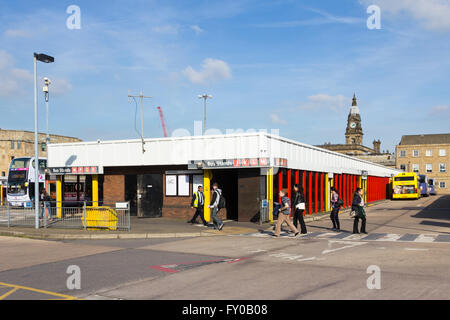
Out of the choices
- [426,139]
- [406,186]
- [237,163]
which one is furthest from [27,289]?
[426,139]

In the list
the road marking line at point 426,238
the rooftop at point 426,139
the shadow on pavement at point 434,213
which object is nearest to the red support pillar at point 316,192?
the shadow on pavement at point 434,213

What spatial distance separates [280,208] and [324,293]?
8.31 metres

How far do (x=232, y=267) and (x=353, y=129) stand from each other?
151m

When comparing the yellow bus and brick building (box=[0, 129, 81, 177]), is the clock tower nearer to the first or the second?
the yellow bus

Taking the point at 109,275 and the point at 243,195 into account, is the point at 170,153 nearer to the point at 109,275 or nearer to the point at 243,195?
the point at 243,195

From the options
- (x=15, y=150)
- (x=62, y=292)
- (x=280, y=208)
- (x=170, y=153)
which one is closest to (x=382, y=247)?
(x=280, y=208)

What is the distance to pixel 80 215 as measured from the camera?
18.3m

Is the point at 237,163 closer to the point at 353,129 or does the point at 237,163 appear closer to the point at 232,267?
the point at 232,267

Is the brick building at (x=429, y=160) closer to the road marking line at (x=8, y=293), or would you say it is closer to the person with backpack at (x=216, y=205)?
the person with backpack at (x=216, y=205)

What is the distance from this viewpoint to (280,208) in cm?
1573

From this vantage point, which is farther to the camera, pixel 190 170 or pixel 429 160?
pixel 429 160

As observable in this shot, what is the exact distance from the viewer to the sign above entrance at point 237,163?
21000 millimetres

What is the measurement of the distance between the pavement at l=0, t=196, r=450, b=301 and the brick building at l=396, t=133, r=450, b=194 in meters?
83.2

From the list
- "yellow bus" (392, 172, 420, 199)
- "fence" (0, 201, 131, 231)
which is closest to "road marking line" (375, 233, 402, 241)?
"fence" (0, 201, 131, 231)
